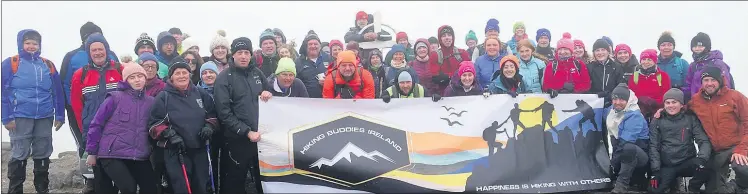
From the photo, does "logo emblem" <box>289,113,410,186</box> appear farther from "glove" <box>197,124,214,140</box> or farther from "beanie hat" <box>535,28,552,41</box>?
"beanie hat" <box>535,28,552,41</box>

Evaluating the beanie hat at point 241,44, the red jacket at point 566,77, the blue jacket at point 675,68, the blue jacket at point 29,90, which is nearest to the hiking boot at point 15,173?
the blue jacket at point 29,90

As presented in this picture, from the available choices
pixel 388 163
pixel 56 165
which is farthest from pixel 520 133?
pixel 56 165

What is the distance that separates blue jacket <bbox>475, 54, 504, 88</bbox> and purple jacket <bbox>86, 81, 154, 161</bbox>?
479 centimetres

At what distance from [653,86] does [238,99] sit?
5757 mm

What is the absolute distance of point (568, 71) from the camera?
857 centimetres

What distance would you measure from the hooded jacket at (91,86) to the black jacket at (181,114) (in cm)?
113

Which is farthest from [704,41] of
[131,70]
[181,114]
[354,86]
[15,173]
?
[15,173]

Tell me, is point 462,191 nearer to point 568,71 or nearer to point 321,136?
point 321,136

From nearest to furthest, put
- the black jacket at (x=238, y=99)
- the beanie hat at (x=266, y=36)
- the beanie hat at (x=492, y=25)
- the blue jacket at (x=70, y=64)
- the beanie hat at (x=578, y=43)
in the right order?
the black jacket at (x=238, y=99)
the blue jacket at (x=70, y=64)
the beanie hat at (x=578, y=43)
the beanie hat at (x=266, y=36)
the beanie hat at (x=492, y=25)

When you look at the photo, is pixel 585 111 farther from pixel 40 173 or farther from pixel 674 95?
pixel 40 173

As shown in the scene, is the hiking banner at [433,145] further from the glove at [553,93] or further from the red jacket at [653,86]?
the red jacket at [653,86]

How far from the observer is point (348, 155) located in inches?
271

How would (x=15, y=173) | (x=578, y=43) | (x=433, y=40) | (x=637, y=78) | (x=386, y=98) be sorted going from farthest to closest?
(x=433, y=40) < (x=578, y=43) < (x=637, y=78) < (x=386, y=98) < (x=15, y=173)

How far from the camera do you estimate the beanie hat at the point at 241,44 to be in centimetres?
678
